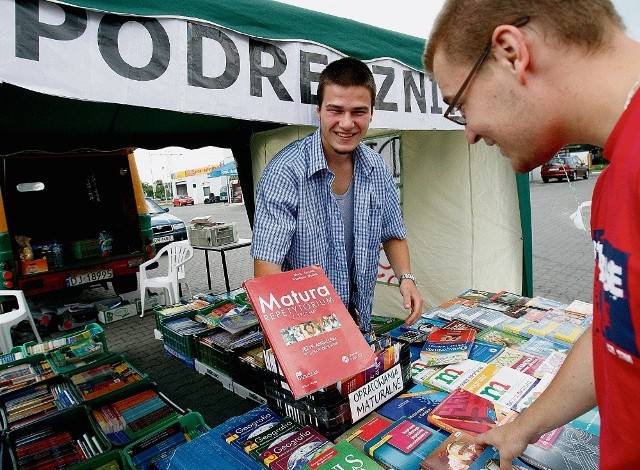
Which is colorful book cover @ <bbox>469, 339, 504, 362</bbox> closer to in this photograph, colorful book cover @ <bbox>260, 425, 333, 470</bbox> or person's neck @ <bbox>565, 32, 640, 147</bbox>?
colorful book cover @ <bbox>260, 425, 333, 470</bbox>

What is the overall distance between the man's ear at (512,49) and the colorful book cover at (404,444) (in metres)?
1.02

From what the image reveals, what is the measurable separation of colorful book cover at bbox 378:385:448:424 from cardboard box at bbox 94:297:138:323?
17.8ft

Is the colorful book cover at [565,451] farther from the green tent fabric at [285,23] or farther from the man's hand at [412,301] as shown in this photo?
the green tent fabric at [285,23]

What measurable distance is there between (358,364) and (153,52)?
1309 millimetres

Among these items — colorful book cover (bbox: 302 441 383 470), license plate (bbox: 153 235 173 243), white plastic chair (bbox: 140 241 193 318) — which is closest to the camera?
colorful book cover (bbox: 302 441 383 470)

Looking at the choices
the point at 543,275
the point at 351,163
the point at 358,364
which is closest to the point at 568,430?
the point at 358,364

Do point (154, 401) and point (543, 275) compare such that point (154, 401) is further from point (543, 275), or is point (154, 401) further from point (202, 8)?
point (543, 275)

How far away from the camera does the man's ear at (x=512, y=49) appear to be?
0.67m

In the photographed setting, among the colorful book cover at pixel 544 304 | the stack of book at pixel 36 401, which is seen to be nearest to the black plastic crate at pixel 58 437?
the stack of book at pixel 36 401

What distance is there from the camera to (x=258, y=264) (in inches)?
70.6

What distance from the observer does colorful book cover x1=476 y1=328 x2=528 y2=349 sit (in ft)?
6.13

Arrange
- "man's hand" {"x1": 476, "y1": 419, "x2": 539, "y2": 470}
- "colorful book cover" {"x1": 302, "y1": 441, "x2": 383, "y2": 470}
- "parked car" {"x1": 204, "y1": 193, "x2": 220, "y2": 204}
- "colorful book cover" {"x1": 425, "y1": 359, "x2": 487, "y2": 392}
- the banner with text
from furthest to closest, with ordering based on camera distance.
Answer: "parked car" {"x1": 204, "y1": 193, "x2": 220, "y2": 204}
"colorful book cover" {"x1": 425, "y1": 359, "x2": 487, "y2": 392}
the banner with text
"colorful book cover" {"x1": 302, "y1": 441, "x2": 383, "y2": 470}
"man's hand" {"x1": 476, "y1": 419, "x2": 539, "y2": 470}

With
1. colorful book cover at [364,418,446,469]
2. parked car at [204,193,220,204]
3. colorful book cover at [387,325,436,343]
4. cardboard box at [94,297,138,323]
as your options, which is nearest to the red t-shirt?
colorful book cover at [364,418,446,469]

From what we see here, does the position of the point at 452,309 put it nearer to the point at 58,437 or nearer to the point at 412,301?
the point at 412,301
